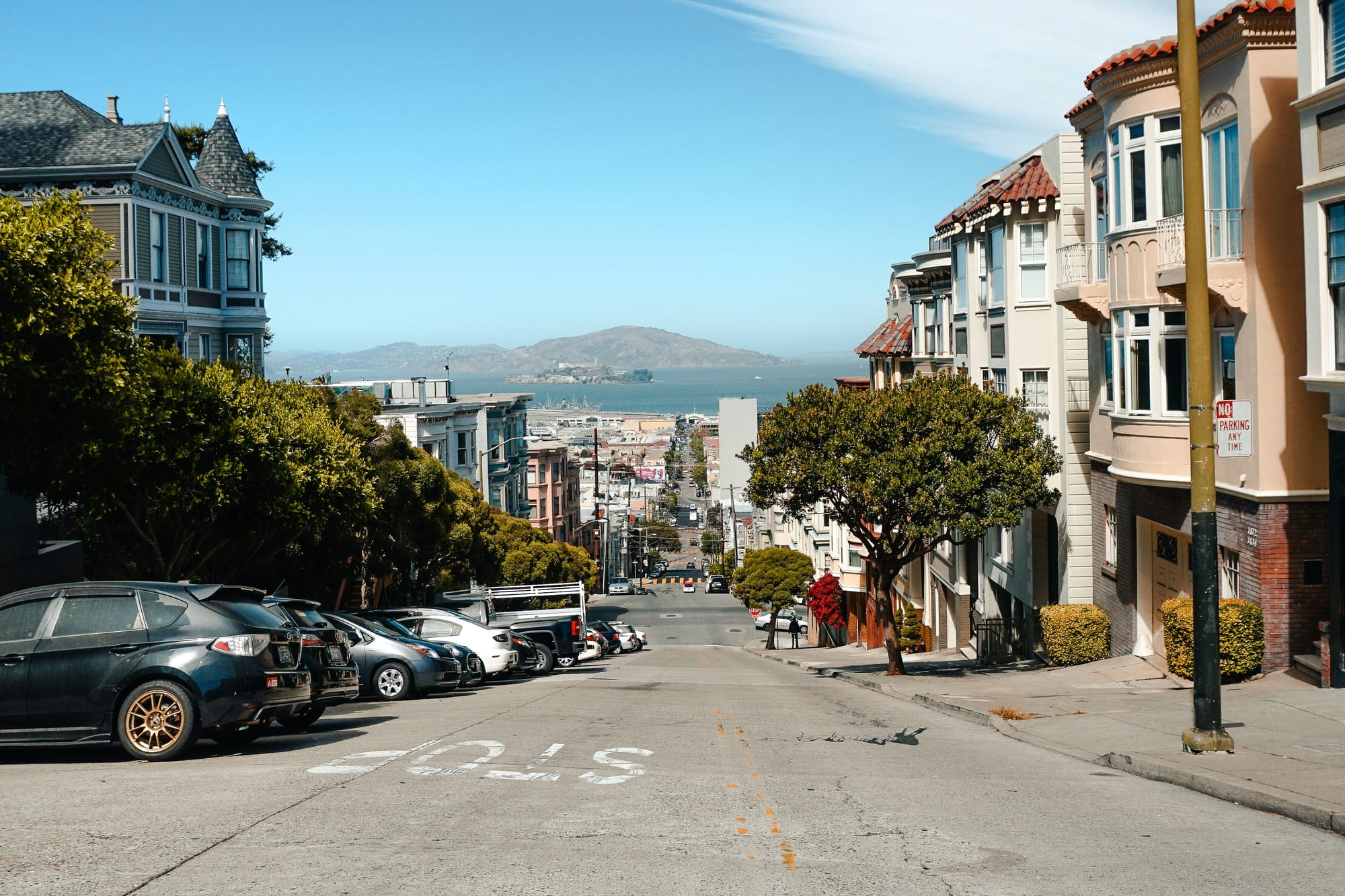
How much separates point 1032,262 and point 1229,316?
12.2 m

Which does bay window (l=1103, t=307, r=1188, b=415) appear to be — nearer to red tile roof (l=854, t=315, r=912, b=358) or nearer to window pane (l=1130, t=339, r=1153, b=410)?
window pane (l=1130, t=339, r=1153, b=410)

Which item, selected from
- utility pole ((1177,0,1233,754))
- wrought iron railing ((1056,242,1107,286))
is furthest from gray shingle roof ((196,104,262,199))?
utility pole ((1177,0,1233,754))

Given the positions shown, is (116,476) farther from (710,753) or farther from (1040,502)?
(1040,502)

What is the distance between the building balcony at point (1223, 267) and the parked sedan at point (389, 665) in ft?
43.5

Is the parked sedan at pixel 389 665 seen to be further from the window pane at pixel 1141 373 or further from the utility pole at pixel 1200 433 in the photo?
the window pane at pixel 1141 373

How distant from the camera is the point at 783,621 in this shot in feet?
240

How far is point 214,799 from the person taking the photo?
9.84 metres

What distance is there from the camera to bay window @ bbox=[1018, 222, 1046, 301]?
103ft

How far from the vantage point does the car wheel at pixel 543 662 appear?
30125 millimetres

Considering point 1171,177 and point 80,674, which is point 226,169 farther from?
point 80,674

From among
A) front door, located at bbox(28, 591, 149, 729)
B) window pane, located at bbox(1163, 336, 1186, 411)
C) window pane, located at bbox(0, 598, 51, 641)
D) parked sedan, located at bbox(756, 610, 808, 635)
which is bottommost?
parked sedan, located at bbox(756, 610, 808, 635)

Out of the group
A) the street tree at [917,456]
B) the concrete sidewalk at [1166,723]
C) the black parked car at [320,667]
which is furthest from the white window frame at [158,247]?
the concrete sidewalk at [1166,723]

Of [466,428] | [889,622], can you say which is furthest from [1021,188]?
[466,428]

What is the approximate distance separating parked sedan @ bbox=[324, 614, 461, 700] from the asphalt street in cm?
506
